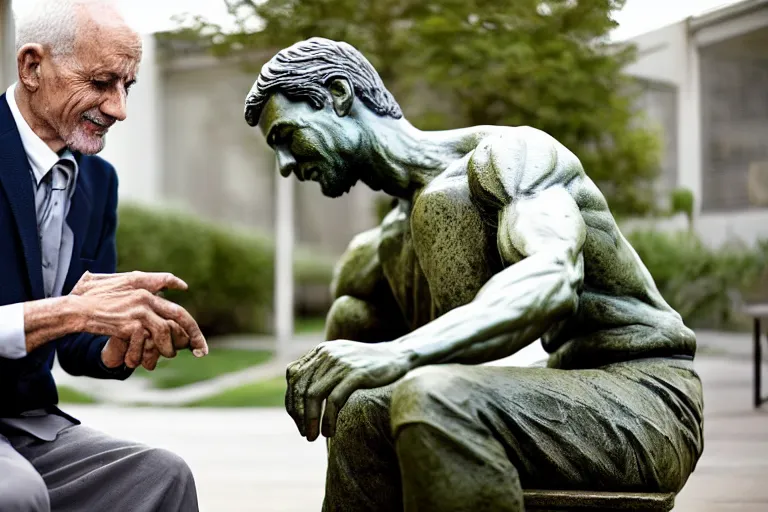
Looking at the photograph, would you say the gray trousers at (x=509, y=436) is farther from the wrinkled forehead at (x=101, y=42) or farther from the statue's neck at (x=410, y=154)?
the wrinkled forehead at (x=101, y=42)

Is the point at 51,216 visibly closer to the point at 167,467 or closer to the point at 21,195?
the point at 21,195

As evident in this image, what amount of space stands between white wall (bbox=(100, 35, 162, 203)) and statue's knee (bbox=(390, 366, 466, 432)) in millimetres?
6991

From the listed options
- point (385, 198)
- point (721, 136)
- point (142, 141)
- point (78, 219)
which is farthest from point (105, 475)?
point (142, 141)

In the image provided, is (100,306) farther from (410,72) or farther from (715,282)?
(715,282)

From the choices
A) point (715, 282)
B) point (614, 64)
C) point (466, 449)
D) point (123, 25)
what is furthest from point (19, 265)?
point (715, 282)

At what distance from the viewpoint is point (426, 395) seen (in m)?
1.65

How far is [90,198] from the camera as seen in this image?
2.40 meters

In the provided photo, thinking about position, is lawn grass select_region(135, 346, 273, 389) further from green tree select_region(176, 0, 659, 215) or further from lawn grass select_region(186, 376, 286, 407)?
green tree select_region(176, 0, 659, 215)

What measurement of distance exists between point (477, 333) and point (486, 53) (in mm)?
3955

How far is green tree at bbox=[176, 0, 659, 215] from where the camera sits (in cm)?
529


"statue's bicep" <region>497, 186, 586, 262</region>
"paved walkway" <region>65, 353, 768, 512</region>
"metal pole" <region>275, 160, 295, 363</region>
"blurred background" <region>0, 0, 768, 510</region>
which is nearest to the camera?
"statue's bicep" <region>497, 186, 586, 262</region>

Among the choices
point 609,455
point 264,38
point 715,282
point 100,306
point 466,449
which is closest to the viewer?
point 466,449

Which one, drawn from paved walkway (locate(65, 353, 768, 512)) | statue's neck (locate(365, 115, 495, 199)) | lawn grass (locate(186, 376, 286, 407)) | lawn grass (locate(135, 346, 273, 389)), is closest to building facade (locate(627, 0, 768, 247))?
paved walkway (locate(65, 353, 768, 512))

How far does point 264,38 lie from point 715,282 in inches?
Answer: 136
